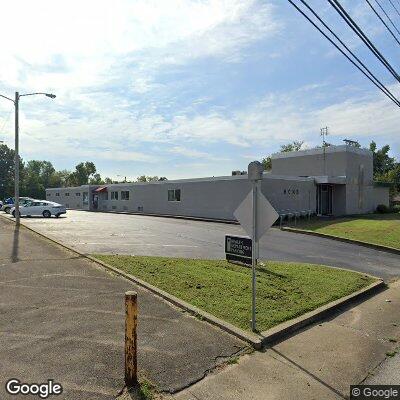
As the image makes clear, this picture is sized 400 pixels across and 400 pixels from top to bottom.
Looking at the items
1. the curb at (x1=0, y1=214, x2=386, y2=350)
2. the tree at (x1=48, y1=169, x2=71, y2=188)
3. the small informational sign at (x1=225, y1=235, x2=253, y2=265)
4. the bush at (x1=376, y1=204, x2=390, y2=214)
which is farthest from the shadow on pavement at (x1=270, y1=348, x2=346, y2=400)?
the tree at (x1=48, y1=169, x2=71, y2=188)

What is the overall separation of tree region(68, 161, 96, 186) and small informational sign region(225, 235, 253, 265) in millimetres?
94242

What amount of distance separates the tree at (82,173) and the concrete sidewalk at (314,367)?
98518mm

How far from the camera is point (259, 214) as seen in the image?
6789mm

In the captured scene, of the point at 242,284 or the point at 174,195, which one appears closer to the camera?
the point at 242,284

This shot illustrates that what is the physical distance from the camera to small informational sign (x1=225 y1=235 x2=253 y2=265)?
1007 centimetres

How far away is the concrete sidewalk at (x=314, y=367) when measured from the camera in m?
4.67

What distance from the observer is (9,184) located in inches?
3413

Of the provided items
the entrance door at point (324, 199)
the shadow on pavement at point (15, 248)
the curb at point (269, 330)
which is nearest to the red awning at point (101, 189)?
the entrance door at point (324, 199)

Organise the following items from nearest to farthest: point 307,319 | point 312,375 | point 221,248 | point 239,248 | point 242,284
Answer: point 312,375 < point 307,319 < point 242,284 < point 239,248 < point 221,248

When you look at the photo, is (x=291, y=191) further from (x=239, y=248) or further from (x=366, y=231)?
(x=239, y=248)

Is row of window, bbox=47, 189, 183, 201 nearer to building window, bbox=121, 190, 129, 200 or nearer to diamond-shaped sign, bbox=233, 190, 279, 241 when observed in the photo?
building window, bbox=121, 190, 129, 200

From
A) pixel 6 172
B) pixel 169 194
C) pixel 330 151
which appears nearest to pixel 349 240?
pixel 330 151

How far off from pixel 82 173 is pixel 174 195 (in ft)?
238

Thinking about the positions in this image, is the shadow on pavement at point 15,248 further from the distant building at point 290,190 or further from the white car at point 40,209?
the distant building at point 290,190
